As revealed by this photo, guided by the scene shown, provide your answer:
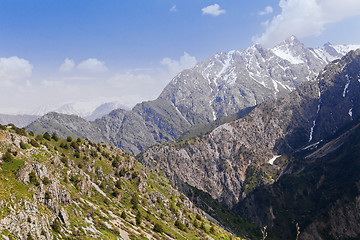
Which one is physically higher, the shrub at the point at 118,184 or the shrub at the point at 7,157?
the shrub at the point at 7,157

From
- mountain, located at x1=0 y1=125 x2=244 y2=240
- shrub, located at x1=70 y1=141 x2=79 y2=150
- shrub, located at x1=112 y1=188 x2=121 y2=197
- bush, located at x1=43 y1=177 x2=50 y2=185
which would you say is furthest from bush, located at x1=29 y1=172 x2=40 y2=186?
shrub, located at x1=70 y1=141 x2=79 y2=150

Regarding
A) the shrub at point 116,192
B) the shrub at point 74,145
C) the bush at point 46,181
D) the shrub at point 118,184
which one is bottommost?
the shrub at point 116,192

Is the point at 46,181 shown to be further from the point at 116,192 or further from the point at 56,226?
the point at 116,192

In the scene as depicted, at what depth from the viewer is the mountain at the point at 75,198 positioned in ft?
138

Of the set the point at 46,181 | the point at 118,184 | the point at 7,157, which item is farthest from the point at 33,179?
the point at 118,184

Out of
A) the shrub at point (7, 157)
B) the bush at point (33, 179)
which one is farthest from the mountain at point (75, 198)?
the bush at point (33, 179)

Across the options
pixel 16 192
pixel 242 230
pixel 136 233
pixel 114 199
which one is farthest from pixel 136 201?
pixel 242 230

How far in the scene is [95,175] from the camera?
92.2 meters

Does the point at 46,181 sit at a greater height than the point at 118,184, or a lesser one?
greater

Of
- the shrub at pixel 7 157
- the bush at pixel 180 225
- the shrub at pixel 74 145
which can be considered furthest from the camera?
the shrub at pixel 74 145

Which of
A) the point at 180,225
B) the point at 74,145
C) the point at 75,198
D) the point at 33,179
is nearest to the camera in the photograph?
the point at 33,179

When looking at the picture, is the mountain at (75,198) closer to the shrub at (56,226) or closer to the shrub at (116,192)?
the shrub at (56,226)

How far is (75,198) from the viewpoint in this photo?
5909cm

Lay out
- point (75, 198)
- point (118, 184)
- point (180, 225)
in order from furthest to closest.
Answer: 1. point (180, 225)
2. point (118, 184)
3. point (75, 198)
